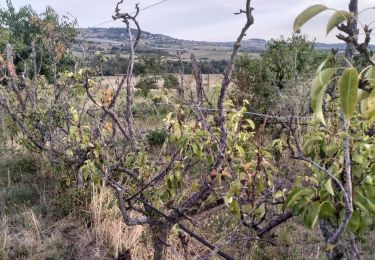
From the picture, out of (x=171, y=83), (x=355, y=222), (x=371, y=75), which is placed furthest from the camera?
(x=171, y=83)

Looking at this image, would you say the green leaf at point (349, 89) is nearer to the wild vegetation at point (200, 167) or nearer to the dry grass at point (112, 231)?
the wild vegetation at point (200, 167)

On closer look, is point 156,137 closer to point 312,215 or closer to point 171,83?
point 171,83

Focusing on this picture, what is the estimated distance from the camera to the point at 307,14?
0.90 metres

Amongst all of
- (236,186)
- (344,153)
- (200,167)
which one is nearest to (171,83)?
(200,167)

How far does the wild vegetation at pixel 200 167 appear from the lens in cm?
144

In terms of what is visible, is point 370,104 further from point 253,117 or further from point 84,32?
point 253,117

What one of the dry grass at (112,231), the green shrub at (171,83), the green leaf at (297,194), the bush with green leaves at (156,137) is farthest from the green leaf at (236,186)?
the bush with green leaves at (156,137)

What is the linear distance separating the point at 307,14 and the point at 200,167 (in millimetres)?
3878

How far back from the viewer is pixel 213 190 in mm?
2305

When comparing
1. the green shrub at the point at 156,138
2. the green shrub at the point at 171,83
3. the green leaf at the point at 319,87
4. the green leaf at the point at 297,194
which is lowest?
the green shrub at the point at 156,138

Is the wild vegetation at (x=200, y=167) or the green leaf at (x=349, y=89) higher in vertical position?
the green leaf at (x=349, y=89)

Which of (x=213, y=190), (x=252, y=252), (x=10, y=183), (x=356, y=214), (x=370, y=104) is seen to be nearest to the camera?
(x=370, y=104)

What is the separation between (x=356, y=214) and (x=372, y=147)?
29cm

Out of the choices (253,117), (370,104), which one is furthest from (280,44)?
(370,104)
